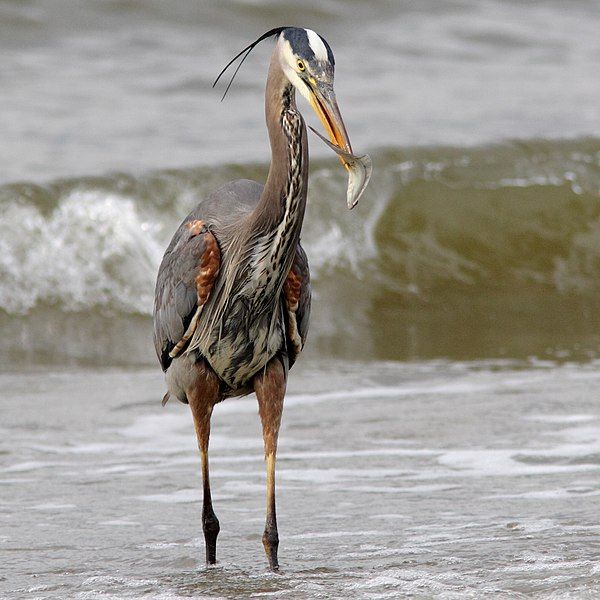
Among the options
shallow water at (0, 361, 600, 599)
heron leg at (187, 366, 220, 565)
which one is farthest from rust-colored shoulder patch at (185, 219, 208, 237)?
shallow water at (0, 361, 600, 599)

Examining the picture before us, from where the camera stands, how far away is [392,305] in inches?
361

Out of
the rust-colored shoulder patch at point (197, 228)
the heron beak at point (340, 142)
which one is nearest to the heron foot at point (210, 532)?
the rust-colored shoulder patch at point (197, 228)

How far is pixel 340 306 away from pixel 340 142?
5184 millimetres

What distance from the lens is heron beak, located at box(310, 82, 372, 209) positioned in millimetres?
3816

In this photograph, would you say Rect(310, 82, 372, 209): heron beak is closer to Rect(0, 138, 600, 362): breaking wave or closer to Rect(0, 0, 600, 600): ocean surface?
Rect(0, 0, 600, 600): ocean surface

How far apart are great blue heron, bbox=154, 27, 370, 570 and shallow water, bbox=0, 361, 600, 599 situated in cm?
32

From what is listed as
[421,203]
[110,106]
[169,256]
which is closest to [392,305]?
[421,203]

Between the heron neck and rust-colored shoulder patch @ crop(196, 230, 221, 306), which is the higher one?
the heron neck

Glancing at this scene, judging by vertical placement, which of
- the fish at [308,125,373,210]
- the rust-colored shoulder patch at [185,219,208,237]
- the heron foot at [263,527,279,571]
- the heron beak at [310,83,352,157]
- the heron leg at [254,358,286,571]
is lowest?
the heron foot at [263,527,279,571]

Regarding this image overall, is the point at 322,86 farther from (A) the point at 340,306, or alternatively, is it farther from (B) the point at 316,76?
(A) the point at 340,306

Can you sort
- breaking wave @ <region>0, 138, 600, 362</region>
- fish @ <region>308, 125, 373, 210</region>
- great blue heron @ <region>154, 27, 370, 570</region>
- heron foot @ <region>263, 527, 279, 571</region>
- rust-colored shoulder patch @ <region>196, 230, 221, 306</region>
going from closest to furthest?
1. fish @ <region>308, 125, 373, 210</region>
2. great blue heron @ <region>154, 27, 370, 570</region>
3. heron foot @ <region>263, 527, 279, 571</region>
4. rust-colored shoulder patch @ <region>196, 230, 221, 306</region>
5. breaking wave @ <region>0, 138, 600, 362</region>

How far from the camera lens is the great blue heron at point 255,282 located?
409 centimetres

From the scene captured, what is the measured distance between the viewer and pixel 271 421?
14.5 ft

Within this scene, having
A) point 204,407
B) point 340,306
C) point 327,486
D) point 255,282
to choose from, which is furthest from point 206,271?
point 340,306
